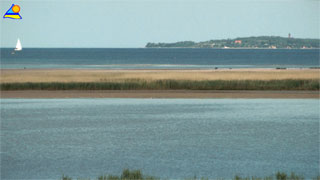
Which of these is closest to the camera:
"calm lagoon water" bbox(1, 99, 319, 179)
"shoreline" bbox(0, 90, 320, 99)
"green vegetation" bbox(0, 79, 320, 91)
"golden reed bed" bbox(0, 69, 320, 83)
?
"calm lagoon water" bbox(1, 99, 319, 179)

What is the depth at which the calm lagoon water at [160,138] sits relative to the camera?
17.1 m

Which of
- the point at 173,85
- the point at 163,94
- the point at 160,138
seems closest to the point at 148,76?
the point at 173,85

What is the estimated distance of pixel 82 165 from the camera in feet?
57.1

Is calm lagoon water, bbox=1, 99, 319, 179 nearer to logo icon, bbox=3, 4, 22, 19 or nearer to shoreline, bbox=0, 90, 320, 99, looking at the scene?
shoreline, bbox=0, 90, 320, 99

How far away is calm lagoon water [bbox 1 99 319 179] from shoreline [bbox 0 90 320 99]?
11.5 feet

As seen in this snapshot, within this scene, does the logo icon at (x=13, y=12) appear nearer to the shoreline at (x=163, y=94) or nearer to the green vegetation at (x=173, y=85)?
the shoreline at (x=163, y=94)

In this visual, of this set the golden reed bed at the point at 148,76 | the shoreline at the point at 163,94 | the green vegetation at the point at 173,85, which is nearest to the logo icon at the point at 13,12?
the shoreline at the point at 163,94

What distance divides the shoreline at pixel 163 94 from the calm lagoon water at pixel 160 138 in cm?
Answer: 351

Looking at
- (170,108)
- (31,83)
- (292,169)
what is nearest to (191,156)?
(292,169)

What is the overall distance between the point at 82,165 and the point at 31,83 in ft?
89.4

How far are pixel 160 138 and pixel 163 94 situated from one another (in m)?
18.0

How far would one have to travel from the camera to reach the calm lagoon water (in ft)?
56.0

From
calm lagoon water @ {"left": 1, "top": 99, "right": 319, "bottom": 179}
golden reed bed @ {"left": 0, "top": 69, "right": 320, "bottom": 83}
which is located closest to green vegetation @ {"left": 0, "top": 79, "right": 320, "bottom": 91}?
golden reed bed @ {"left": 0, "top": 69, "right": 320, "bottom": 83}

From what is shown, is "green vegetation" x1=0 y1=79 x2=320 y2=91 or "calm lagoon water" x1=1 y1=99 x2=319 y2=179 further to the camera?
"green vegetation" x1=0 y1=79 x2=320 y2=91
